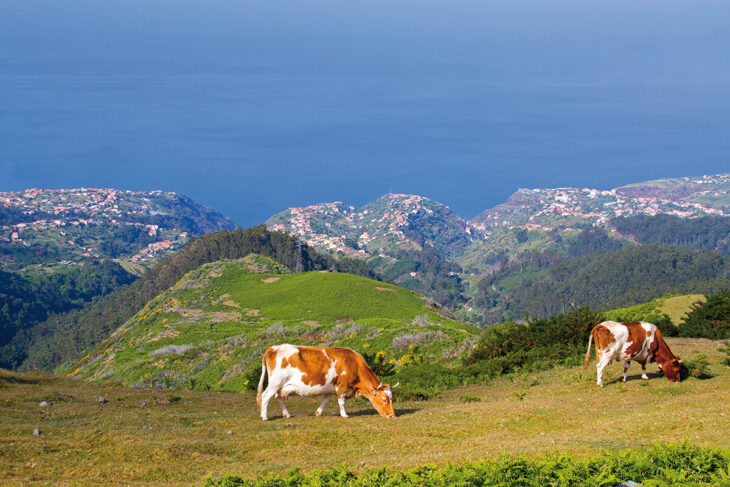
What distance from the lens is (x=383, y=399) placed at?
13195 millimetres

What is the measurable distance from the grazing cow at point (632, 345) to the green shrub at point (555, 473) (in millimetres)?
8012

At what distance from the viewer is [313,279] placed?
54625 millimetres

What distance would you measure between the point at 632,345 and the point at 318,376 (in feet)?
28.9

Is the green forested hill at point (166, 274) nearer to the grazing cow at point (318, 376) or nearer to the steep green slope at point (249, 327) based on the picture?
the steep green slope at point (249, 327)

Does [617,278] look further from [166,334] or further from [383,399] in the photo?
[383,399]

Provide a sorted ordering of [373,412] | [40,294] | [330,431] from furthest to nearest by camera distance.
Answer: [40,294]
[373,412]
[330,431]

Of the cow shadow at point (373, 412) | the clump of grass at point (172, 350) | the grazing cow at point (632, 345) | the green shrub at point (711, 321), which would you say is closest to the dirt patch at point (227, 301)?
the clump of grass at point (172, 350)

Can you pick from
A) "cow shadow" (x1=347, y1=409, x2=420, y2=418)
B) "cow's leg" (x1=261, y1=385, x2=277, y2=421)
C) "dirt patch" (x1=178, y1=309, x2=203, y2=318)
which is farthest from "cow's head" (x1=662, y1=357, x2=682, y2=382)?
"dirt patch" (x1=178, y1=309, x2=203, y2=318)

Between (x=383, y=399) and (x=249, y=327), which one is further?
(x=249, y=327)

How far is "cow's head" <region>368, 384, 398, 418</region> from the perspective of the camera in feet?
43.2

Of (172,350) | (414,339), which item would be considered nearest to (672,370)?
(414,339)

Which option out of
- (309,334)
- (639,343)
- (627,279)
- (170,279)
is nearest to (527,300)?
(627,279)

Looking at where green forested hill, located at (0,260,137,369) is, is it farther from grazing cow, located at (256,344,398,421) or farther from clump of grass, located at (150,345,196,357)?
grazing cow, located at (256,344,398,421)

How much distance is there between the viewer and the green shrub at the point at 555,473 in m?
6.99
